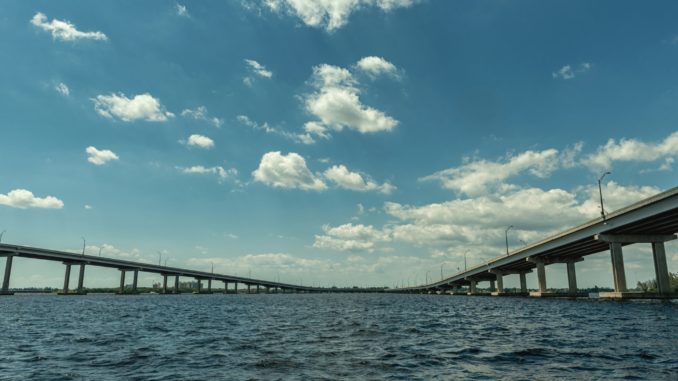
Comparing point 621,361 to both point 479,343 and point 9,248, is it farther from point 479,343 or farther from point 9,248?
point 9,248

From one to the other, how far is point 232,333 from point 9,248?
13797 cm

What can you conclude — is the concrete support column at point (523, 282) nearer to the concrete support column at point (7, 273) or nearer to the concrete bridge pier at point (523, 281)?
the concrete bridge pier at point (523, 281)

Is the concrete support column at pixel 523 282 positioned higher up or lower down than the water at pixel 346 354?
higher up

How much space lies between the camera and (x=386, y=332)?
29.6 metres

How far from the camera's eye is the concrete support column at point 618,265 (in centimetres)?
7562

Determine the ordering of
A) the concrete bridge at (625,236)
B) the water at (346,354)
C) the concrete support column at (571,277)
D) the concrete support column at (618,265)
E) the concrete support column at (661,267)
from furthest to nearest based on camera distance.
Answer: the concrete support column at (571,277), the concrete support column at (618,265), the concrete support column at (661,267), the concrete bridge at (625,236), the water at (346,354)

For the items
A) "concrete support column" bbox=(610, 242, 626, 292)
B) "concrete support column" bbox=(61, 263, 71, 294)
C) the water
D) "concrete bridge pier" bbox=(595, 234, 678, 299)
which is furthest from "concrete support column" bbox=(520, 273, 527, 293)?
"concrete support column" bbox=(61, 263, 71, 294)

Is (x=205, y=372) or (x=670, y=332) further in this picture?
(x=670, y=332)

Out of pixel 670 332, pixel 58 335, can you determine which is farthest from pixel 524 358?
pixel 58 335

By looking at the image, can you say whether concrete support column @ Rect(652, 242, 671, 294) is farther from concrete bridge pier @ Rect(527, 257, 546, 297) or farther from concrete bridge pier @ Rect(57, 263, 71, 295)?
concrete bridge pier @ Rect(57, 263, 71, 295)

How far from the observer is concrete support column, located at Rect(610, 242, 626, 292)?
248 ft

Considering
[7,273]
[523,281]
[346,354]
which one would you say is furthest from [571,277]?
[7,273]


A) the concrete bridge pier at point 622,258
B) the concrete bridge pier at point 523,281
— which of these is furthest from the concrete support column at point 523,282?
the concrete bridge pier at point 622,258

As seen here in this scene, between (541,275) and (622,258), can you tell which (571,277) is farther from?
(622,258)
